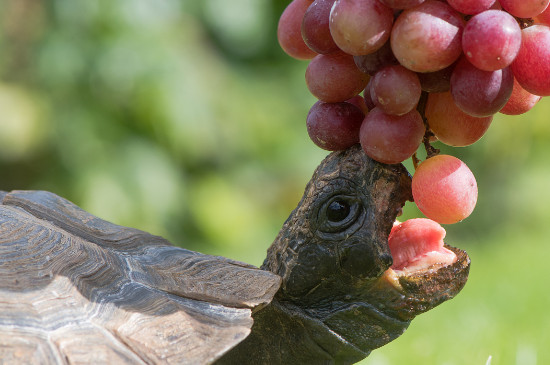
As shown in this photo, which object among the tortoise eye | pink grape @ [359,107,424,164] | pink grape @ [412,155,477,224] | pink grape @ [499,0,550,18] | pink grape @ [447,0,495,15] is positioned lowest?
pink grape @ [412,155,477,224]

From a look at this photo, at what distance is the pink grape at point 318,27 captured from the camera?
995 millimetres

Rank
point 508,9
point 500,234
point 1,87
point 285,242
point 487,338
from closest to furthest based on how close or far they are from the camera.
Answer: point 508,9, point 285,242, point 487,338, point 1,87, point 500,234

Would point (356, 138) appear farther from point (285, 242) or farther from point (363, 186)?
point (285, 242)

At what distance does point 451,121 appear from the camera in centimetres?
100

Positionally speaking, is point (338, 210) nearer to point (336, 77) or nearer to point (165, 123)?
point (336, 77)

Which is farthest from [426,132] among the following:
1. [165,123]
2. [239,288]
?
[165,123]

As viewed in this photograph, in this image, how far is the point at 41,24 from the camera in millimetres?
3652

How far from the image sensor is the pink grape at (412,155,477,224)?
967 mm

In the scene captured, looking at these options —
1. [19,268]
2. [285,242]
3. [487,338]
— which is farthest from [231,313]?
[487,338]

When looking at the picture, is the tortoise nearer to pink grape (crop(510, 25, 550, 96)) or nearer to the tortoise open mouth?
the tortoise open mouth

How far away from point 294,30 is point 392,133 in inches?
9.9

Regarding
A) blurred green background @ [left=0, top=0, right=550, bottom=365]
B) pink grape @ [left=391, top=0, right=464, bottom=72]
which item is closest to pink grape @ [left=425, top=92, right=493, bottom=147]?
pink grape @ [left=391, top=0, right=464, bottom=72]

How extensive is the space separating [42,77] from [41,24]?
28cm

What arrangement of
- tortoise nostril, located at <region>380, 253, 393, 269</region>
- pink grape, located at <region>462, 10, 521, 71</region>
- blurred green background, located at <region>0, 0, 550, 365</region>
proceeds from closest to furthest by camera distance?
pink grape, located at <region>462, 10, 521, 71</region> < tortoise nostril, located at <region>380, 253, 393, 269</region> < blurred green background, located at <region>0, 0, 550, 365</region>
